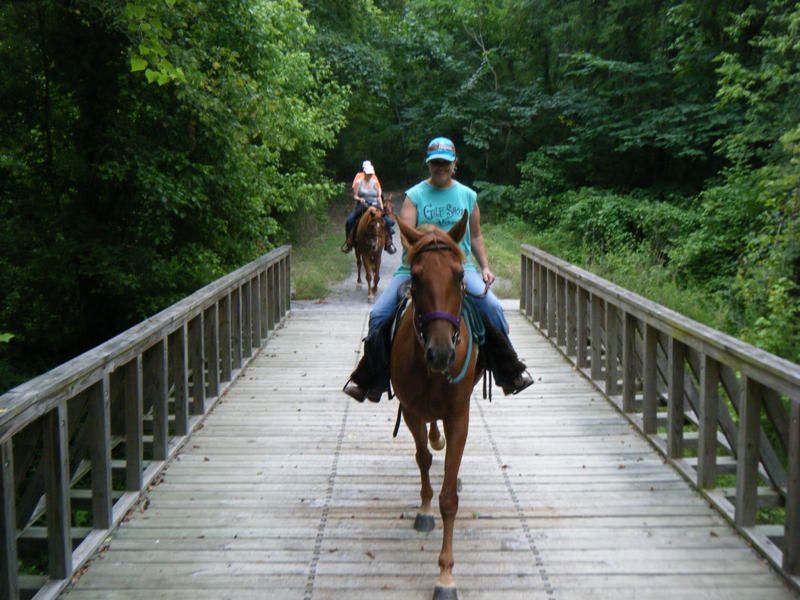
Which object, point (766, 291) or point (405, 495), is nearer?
point (405, 495)

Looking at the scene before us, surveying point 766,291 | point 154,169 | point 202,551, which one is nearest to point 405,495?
point 202,551

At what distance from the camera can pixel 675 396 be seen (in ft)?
19.9

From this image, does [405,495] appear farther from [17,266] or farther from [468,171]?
[468,171]

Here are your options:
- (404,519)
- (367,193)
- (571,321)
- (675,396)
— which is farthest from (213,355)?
(367,193)

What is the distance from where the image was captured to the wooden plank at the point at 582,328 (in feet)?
30.3

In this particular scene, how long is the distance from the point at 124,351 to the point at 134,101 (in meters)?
6.93

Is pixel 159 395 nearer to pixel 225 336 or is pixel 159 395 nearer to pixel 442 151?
pixel 225 336

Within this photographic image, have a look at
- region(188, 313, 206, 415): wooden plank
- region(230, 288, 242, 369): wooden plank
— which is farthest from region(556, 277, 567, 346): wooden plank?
region(188, 313, 206, 415): wooden plank

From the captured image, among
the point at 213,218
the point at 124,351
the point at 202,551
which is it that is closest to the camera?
the point at 202,551

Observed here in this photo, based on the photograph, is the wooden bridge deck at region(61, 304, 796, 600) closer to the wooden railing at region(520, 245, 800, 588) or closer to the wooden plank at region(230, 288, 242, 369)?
the wooden railing at region(520, 245, 800, 588)

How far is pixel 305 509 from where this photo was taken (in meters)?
5.35

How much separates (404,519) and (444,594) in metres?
1.12

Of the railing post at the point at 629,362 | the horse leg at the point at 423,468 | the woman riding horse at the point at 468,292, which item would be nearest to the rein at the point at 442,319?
the horse leg at the point at 423,468

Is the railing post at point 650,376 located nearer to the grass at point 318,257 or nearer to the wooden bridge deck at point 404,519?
the wooden bridge deck at point 404,519
